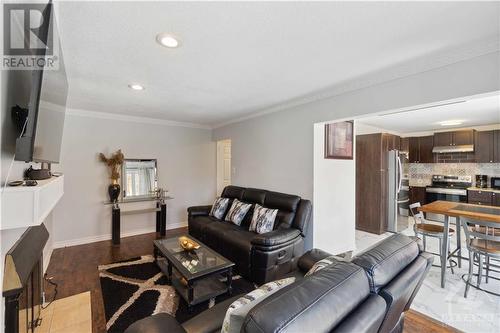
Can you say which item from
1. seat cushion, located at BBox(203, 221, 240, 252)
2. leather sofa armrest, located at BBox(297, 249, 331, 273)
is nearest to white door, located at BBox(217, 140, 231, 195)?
seat cushion, located at BBox(203, 221, 240, 252)

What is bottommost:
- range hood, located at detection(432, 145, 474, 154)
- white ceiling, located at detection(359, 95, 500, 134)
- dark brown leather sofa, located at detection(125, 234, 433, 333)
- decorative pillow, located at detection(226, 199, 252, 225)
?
decorative pillow, located at detection(226, 199, 252, 225)

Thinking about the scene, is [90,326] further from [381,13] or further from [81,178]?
[381,13]

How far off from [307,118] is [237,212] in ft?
5.85

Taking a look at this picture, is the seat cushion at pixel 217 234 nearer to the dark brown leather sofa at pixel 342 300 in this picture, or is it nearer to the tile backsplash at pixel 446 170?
the dark brown leather sofa at pixel 342 300

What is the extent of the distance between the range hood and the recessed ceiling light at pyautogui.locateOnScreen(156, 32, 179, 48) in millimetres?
6669

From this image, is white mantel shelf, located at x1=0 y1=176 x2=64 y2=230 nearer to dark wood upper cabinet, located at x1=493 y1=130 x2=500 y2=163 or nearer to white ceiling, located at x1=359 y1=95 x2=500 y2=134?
white ceiling, located at x1=359 y1=95 x2=500 y2=134

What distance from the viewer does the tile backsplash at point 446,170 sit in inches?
212

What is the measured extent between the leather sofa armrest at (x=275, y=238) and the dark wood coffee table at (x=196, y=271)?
393 mm

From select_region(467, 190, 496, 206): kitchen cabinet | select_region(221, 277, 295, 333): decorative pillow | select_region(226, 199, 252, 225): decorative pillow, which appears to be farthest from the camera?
select_region(467, 190, 496, 206): kitchen cabinet

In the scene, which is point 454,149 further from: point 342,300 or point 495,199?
point 342,300

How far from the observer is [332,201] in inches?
137

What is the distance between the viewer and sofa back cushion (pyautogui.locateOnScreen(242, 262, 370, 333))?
762mm

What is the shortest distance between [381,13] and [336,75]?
1.00m

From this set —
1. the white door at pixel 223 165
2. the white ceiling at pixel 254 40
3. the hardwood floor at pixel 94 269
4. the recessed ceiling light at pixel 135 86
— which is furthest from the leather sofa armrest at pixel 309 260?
the white door at pixel 223 165
